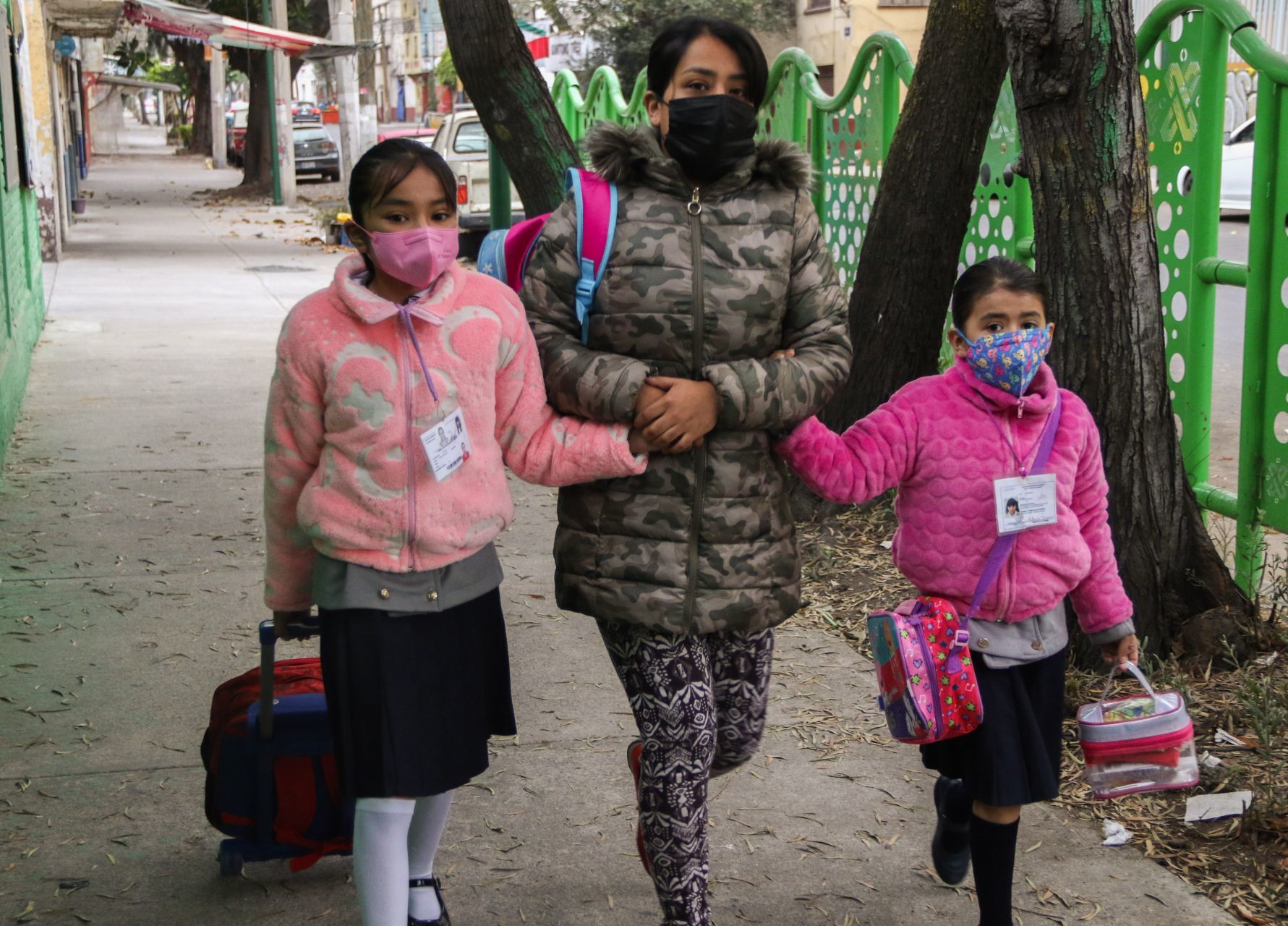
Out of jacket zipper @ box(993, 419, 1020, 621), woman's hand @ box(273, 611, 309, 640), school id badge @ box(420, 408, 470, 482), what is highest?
school id badge @ box(420, 408, 470, 482)

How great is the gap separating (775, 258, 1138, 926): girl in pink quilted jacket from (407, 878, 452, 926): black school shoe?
43.8 inches

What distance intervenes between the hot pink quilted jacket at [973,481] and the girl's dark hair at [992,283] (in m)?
0.13

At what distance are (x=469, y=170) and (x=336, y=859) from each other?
15.7m

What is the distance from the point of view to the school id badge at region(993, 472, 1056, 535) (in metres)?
2.89

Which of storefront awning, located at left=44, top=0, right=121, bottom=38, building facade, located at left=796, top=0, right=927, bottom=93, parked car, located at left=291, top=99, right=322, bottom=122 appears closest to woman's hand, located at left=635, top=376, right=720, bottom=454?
storefront awning, located at left=44, top=0, right=121, bottom=38

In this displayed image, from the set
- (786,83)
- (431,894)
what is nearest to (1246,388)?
(431,894)

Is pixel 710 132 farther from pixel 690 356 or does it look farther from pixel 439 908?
pixel 439 908

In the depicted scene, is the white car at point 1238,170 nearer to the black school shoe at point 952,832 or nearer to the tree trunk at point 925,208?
the tree trunk at point 925,208

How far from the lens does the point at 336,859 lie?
3516mm

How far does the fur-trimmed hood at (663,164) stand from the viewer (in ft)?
9.37

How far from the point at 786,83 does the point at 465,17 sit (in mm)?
2488

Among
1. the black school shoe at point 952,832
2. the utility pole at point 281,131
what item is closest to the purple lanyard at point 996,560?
the black school shoe at point 952,832

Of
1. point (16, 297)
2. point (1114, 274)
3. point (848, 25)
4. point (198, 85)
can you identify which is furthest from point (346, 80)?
point (1114, 274)

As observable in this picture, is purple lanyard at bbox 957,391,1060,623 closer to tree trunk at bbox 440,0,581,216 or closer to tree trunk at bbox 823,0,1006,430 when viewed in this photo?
tree trunk at bbox 823,0,1006,430
